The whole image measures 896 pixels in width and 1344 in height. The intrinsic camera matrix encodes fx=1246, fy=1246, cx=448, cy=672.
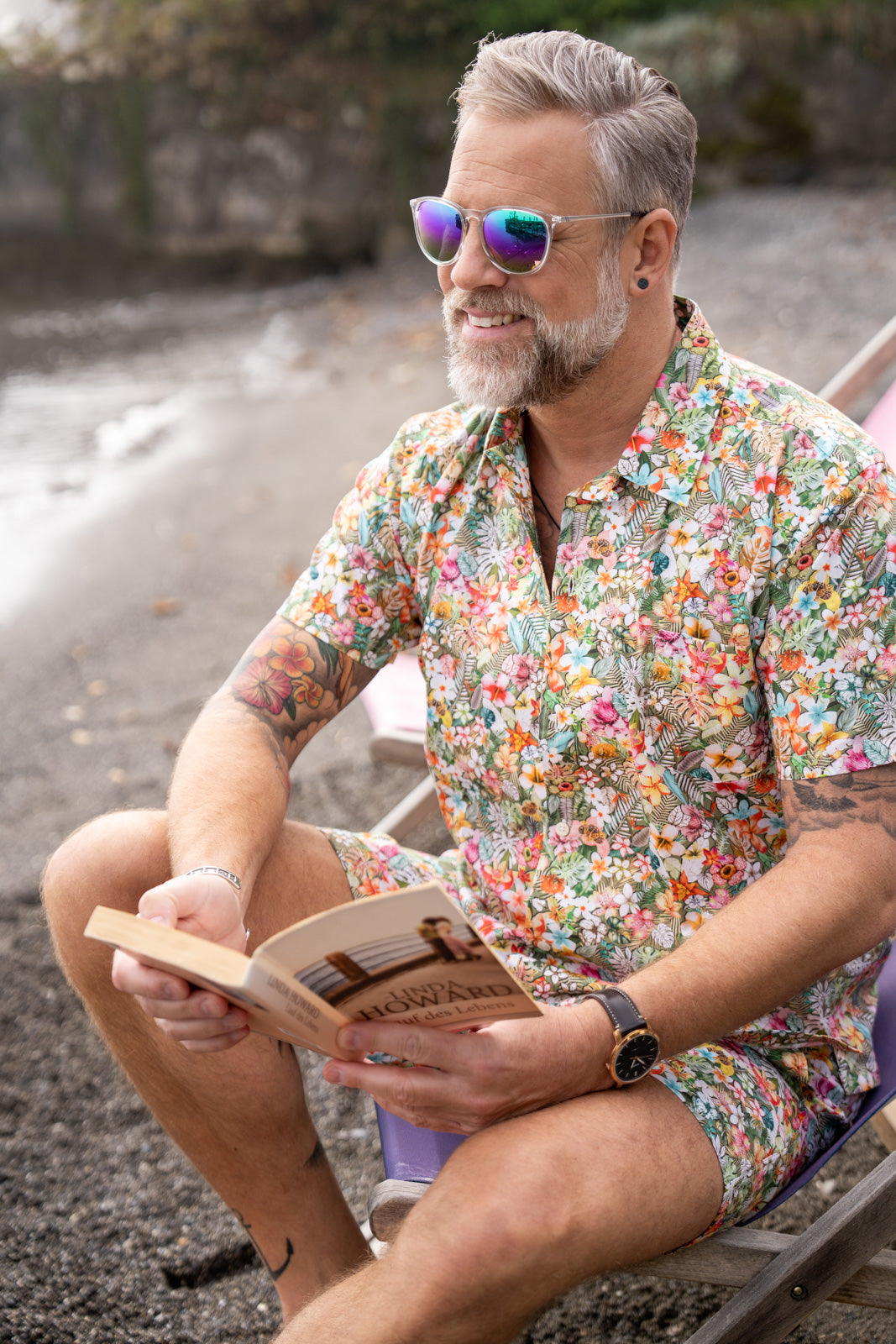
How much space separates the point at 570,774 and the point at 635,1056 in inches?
18.7

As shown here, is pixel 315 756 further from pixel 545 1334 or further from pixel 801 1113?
pixel 801 1113

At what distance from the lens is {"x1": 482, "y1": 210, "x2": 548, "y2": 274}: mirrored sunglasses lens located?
6.54ft

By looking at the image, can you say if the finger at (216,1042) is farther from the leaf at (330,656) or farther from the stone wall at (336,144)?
the stone wall at (336,144)

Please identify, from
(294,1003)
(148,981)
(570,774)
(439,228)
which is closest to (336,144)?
(439,228)

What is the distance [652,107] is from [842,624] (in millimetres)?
910

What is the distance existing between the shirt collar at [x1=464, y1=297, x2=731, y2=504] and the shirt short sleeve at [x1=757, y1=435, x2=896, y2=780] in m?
0.18

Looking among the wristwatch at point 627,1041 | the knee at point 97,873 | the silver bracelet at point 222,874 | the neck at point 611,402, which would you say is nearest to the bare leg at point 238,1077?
the knee at point 97,873

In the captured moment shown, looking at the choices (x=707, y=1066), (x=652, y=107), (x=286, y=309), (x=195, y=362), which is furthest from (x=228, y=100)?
(x=707, y=1066)

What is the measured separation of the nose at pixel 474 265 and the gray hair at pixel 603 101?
18 cm

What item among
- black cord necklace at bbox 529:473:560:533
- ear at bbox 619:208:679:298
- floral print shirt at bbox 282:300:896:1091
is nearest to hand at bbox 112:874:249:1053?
floral print shirt at bbox 282:300:896:1091

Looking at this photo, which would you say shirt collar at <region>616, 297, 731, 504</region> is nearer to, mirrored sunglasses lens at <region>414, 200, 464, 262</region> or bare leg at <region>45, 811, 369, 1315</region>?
mirrored sunglasses lens at <region>414, 200, 464, 262</region>

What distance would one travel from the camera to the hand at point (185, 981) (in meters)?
1.73

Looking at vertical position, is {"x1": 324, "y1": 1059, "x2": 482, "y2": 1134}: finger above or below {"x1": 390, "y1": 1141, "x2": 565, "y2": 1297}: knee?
above

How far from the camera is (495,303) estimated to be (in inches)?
82.4
